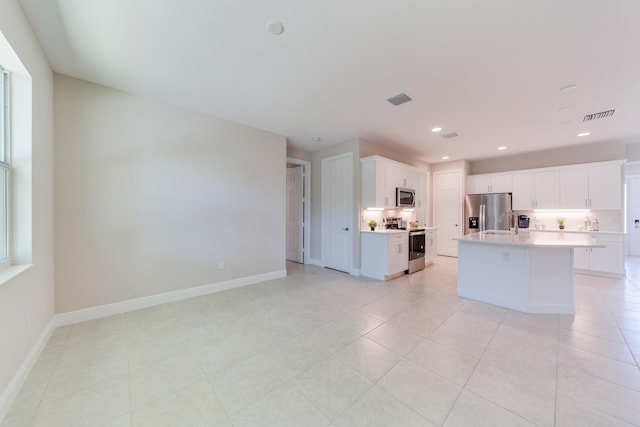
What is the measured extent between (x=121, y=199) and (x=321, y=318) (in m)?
2.94

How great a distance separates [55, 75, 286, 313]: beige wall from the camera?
272 cm

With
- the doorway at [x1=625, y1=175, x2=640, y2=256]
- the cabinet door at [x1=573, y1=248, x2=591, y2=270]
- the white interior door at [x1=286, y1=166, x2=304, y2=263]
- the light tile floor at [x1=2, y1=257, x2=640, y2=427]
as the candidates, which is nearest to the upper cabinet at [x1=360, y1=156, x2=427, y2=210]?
the white interior door at [x1=286, y1=166, x2=304, y2=263]

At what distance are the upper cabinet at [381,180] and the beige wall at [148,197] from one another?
1973 millimetres

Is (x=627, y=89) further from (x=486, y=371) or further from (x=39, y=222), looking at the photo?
(x=39, y=222)

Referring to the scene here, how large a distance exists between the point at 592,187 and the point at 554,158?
38.4 inches

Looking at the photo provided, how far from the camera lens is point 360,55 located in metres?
2.29

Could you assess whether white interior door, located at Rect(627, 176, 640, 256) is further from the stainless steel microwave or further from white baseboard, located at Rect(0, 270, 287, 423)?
white baseboard, located at Rect(0, 270, 287, 423)

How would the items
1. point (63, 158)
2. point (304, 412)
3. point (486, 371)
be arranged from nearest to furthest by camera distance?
1. point (304, 412)
2. point (486, 371)
3. point (63, 158)

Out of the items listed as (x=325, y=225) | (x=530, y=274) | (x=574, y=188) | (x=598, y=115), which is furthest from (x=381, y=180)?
(x=574, y=188)

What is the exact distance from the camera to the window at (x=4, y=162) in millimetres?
1893

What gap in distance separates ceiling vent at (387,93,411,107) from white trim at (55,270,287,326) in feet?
11.7

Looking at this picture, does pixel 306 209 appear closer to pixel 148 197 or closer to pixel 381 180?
pixel 381 180

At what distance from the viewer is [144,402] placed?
5.22 ft

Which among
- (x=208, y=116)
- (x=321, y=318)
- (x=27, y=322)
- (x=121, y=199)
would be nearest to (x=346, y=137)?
(x=208, y=116)
